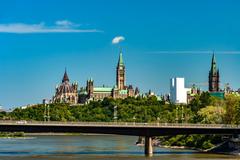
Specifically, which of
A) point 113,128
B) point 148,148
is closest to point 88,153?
point 113,128

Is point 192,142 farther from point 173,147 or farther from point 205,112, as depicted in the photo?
point 205,112

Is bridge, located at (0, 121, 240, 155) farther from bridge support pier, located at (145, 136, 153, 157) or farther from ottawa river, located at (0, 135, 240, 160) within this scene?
ottawa river, located at (0, 135, 240, 160)

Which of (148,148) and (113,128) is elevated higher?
(113,128)

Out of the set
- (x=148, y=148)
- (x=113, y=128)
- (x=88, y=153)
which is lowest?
(x=88, y=153)

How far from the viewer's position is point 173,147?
122125 mm

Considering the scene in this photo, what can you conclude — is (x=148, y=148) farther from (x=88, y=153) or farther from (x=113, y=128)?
(x=88, y=153)

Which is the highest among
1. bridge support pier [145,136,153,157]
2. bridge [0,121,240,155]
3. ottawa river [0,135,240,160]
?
bridge [0,121,240,155]

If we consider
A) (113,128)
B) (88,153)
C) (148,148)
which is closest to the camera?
(113,128)

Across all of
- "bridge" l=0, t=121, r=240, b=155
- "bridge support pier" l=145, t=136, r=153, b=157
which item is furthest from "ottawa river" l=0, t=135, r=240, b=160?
"bridge" l=0, t=121, r=240, b=155

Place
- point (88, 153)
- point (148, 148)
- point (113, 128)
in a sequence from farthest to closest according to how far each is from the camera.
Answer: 1. point (88, 153)
2. point (148, 148)
3. point (113, 128)

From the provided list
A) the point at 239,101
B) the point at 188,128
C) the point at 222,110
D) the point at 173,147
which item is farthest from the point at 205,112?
the point at 188,128

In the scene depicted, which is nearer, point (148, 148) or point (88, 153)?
point (148, 148)

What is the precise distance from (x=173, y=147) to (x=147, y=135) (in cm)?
2371

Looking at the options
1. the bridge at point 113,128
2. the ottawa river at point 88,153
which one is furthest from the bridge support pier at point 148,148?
the ottawa river at point 88,153
